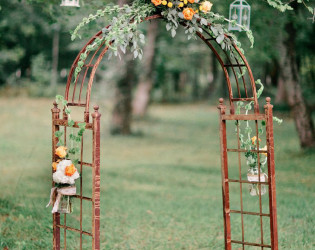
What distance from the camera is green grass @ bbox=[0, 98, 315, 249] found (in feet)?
22.5

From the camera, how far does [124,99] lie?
62.4ft

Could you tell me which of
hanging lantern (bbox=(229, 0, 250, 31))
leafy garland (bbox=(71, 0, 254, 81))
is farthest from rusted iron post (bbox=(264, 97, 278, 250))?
hanging lantern (bbox=(229, 0, 250, 31))

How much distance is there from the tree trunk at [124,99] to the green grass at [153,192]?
2.06 feet

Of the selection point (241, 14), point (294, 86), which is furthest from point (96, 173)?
point (294, 86)

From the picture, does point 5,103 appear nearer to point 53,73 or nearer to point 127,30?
point 53,73

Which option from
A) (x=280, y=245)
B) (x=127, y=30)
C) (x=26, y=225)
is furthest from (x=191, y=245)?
(x=127, y=30)

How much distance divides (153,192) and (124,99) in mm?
9035

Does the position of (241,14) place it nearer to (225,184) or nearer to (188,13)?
(188,13)

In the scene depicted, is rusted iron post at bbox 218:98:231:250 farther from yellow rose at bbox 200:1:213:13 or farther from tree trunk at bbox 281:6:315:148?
tree trunk at bbox 281:6:315:148

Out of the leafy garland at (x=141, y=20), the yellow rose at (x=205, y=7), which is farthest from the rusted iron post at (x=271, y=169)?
the yellow rose at (x=205, y=7)

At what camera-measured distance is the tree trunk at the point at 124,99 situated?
61.5 ft

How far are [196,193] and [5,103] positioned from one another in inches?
655

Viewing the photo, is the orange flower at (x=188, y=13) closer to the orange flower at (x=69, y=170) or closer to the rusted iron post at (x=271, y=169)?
the rusted iron post at (x=271, y=169)

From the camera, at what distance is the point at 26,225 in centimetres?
699
